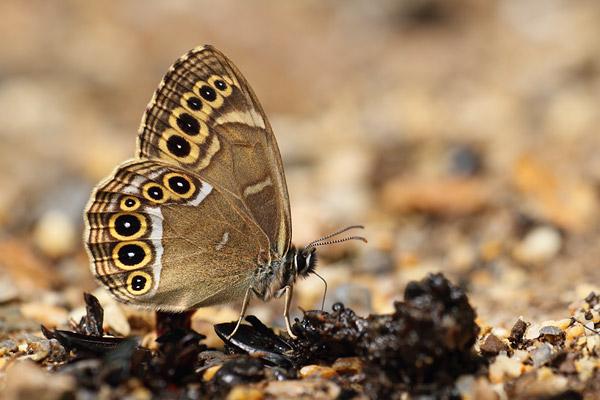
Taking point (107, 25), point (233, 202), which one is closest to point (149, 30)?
point (107, 25)

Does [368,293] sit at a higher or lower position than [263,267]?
higher

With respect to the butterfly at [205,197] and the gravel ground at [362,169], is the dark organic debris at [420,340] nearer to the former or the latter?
the gravel ground at [362,169]

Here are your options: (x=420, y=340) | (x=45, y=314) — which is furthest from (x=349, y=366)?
(x=45, y=314)

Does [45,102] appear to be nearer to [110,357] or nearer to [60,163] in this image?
[60,163]

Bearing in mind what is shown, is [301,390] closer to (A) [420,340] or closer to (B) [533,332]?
(A) [420,340]

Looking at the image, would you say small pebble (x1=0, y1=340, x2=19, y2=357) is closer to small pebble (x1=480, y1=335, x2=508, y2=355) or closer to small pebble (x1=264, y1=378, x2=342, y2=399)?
small pebble (x1=264, y1=378, x2=342, y2=399)

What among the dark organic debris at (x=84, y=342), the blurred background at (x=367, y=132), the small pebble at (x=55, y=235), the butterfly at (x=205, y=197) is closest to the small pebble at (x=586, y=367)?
the blurred background at (x=367, y=132)
